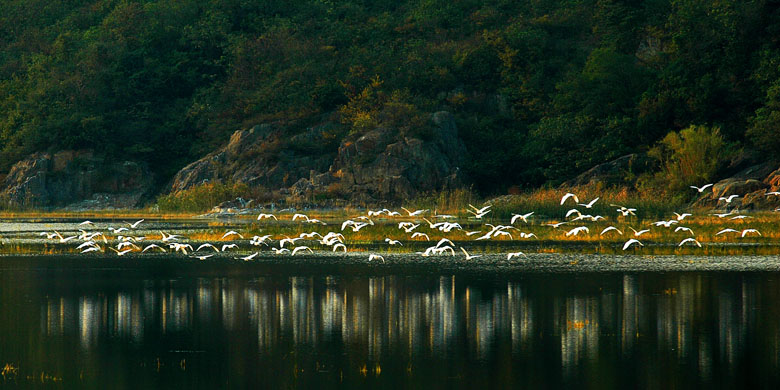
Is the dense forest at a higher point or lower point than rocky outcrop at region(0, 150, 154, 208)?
higher

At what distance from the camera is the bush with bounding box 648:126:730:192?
57.4 m

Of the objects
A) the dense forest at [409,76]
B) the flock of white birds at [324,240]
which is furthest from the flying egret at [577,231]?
the dense forest at [409,76]

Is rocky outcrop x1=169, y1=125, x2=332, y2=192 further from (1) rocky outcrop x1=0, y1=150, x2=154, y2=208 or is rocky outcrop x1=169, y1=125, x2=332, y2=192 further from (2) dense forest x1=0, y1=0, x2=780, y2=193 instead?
(1) rocky outcrop x1=0, y1=150, x2=154, y2=208

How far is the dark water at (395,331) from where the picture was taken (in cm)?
1408

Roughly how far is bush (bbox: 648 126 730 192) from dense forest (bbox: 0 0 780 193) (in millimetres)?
2378

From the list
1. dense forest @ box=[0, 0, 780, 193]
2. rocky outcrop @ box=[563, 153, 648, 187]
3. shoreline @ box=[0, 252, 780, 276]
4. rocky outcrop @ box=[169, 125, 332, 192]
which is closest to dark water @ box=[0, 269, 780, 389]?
shoreline @ box=[0, 252, 780, 276]

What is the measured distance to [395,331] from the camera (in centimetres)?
1759

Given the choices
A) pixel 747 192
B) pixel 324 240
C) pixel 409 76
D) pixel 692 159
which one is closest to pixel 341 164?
pixel 409 76

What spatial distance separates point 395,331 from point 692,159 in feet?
144

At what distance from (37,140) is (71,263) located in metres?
52.1

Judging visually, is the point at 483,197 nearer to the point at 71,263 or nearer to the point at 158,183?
the point at 158,183

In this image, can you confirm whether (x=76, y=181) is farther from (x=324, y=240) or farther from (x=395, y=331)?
(x=395, y=331)

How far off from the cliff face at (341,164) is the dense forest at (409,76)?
150 centimetres

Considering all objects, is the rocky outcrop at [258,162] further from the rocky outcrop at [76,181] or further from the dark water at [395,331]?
the dark water at [395,331]
